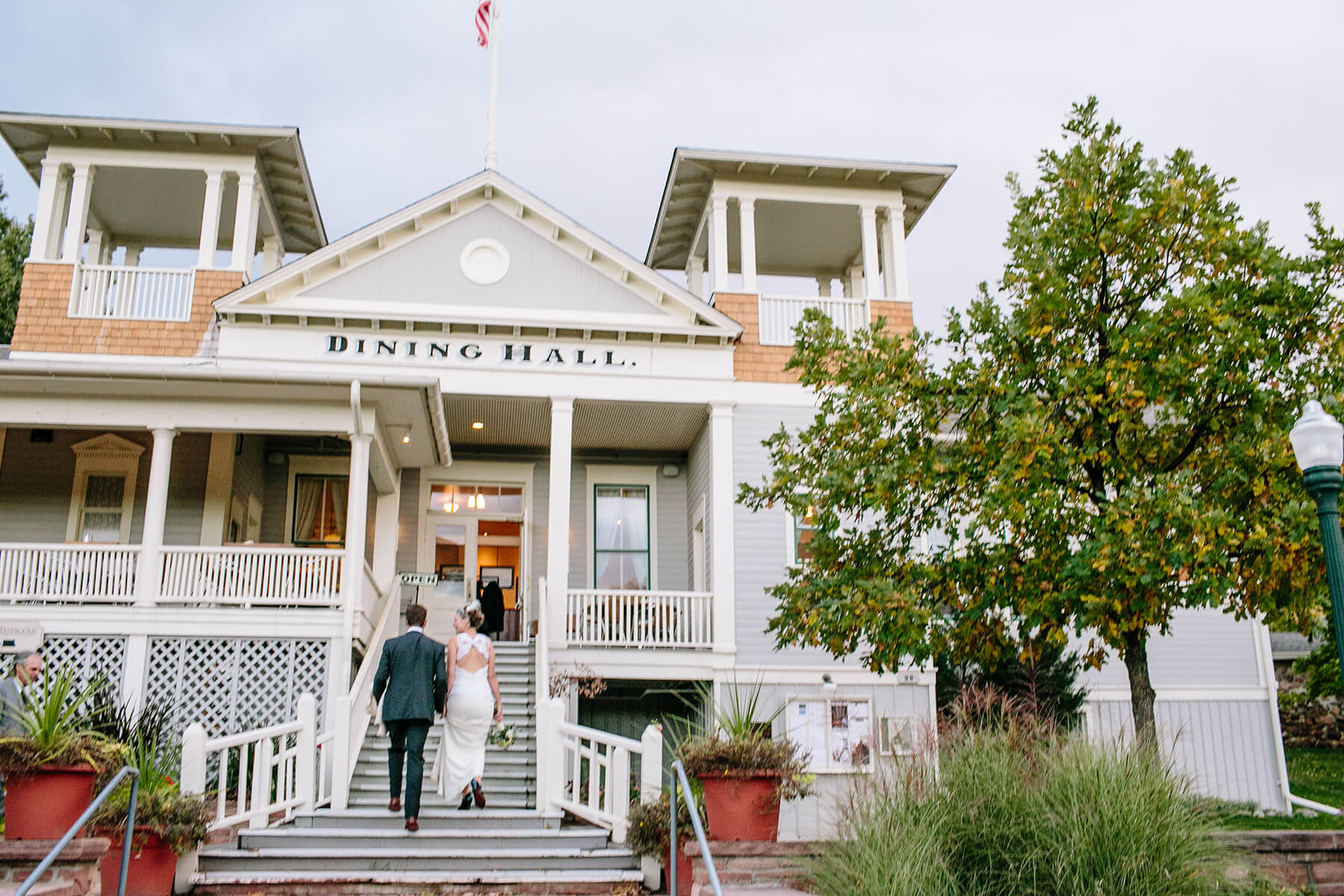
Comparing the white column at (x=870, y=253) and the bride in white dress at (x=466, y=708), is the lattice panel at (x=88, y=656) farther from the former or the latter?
the white column at (x=870, y=253)

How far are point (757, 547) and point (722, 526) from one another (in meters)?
0.62

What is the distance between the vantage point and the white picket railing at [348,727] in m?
10.4

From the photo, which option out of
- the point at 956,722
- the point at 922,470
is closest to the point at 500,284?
the point at 922,470

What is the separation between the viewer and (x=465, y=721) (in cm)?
940

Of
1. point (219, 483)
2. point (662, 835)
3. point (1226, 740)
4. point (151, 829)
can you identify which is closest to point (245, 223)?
point (219, 483)

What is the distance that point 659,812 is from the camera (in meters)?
7.88

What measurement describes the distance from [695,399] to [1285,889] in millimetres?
10795

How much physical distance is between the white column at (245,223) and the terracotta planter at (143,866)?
11111 mm

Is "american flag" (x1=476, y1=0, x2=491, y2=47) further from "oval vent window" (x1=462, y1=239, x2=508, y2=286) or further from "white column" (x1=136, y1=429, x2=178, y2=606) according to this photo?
"white column" (x1=136, y1=429, x2=178, y2=606)

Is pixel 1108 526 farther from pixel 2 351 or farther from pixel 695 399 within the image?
pixel 2 351

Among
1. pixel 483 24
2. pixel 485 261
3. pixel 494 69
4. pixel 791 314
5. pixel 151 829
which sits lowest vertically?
Result: pixel 151 829

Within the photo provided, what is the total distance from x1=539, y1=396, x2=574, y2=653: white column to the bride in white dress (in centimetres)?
550

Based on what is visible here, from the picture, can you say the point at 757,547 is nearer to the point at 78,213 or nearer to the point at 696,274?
the point at 696,274

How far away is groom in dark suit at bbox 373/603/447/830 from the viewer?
889 centimetres
